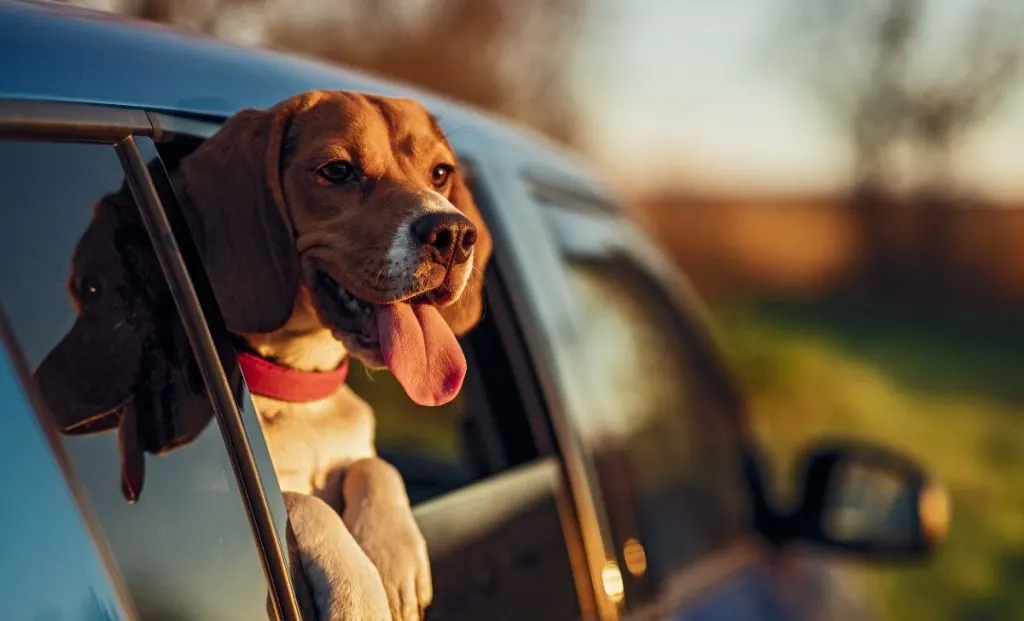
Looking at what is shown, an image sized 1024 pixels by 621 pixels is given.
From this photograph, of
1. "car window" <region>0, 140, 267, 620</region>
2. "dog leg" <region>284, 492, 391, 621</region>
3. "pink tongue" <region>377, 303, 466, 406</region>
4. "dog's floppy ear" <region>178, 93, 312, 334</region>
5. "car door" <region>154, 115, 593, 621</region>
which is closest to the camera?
"car window" <region>0, 140, 267, 620</region>

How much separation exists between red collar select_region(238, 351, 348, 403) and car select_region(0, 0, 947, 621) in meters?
0.10

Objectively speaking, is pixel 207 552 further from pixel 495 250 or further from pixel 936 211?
pixel 936 211

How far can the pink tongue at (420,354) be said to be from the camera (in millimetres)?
1945

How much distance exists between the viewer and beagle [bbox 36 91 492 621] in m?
1.61

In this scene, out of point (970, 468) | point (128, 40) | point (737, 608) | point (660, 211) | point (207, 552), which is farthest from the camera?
point (660, 211)

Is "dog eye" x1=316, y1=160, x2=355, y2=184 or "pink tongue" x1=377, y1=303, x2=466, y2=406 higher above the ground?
"dog eye" x1=316, y1=160, x2=355, y2=184

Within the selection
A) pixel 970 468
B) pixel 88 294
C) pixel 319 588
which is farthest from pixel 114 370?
pixel 970 468

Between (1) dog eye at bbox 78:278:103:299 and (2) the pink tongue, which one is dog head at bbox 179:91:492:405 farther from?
(1) dog eye at bbox 78:278:103:299

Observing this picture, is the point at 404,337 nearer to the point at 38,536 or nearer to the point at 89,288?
the point at 89,288

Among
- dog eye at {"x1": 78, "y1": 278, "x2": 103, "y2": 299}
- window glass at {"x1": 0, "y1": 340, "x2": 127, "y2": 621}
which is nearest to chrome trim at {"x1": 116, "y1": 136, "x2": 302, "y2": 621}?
dog eye at {"x1": 78, "y1": 278, "x2": 103, "y2": 299}

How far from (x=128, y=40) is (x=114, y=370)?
1.70 ft

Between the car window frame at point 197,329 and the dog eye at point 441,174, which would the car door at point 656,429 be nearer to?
the dog eye at point 441,174

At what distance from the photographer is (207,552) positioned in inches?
62.1

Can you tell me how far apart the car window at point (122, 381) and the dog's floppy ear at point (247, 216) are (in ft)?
0.54
